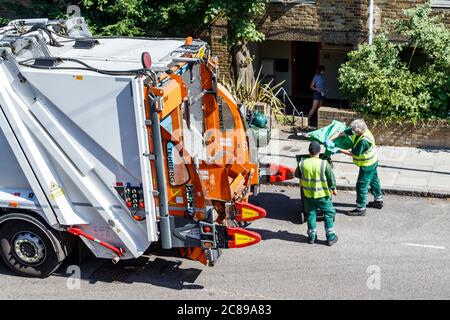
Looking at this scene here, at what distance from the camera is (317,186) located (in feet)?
30.3

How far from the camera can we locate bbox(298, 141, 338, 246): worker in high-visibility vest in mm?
9227

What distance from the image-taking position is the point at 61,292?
28.3 ft

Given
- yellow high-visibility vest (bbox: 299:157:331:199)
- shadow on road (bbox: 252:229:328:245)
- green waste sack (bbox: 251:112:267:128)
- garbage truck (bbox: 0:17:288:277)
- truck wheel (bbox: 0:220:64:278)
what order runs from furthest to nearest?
1. green waste sack (bbox: 251:112:267:128)
2. shadow on road (bbox: 252:229:328:245)
3. yellow high-visibility vest (bbox: 299:157:331:199)
4. truck wheel (bbox: 0:220:64:278)
5. garbage truck (bbox: 0:17:288:277)

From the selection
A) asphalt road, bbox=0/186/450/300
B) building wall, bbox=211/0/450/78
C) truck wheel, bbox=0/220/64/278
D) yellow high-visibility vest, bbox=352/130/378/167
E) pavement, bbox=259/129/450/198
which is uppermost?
building wall, bbox=211/0/450/78

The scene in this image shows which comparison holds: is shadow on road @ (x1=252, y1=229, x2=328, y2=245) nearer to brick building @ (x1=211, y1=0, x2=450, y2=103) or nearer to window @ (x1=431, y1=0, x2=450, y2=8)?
brick building @ (x1=211, y1=0, x2=450, y2=103)

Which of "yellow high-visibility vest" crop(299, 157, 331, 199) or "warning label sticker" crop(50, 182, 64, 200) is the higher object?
"warning label sticker" crop(50, 182, 64, 200)

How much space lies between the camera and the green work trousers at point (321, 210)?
9305mm

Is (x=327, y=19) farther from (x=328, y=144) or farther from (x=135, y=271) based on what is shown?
(x=135, y=271)


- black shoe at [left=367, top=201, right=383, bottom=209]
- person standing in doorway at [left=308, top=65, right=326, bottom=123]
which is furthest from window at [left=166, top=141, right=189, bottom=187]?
person standing in doorway at [left=308, top=65, right=326, bottom=123]

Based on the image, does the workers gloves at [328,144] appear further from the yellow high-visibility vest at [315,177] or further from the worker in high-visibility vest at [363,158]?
the yellow high-visibility vest at [315,177]

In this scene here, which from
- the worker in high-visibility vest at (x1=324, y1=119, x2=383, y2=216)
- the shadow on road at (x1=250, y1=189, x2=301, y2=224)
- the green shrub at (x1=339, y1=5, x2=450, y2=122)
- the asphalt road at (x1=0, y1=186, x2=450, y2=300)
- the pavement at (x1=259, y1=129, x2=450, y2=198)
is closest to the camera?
the asphalt road at (x1=0, y1=186, x2=450, y2=300)

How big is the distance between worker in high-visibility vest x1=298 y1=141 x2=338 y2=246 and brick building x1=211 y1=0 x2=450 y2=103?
17.6 ft

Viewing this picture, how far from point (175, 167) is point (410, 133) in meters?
5.91

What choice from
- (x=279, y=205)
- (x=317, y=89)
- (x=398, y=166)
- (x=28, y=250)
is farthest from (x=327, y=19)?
(x=28, y=250)
